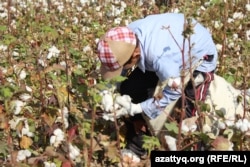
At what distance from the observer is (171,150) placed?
220cm

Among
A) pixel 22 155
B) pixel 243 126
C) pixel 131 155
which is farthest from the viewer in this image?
pixel 131 155

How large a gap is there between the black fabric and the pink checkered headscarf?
1.03ft

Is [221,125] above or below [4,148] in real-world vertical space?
above

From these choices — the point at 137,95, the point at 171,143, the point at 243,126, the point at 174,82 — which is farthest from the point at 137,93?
the point at 243,126

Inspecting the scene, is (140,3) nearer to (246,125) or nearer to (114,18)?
(114,18)

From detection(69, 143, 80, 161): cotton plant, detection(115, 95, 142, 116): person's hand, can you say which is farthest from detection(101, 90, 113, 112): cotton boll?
detection(69, 143, 80, 161): cotton plant

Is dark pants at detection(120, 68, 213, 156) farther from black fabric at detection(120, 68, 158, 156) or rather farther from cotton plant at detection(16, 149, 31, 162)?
cotton plant at detection(16, 149, 31, 162)

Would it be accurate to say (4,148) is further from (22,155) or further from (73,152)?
(73,152)

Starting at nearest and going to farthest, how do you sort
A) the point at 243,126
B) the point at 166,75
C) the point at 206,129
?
the point at 243,126
the point at 206,129
the point at 166,75

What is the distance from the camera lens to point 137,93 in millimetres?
2953

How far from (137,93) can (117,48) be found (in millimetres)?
454

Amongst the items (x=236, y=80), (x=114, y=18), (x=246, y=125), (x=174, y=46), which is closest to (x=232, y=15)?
(x=114, y=18)

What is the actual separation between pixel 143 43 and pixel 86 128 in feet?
1.99

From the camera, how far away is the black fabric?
9.53ft
